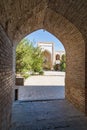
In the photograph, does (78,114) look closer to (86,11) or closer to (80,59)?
(80,59)

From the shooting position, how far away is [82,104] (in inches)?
222

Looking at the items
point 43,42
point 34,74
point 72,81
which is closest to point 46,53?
point 43,42

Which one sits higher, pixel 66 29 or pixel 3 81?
pixel 66 29

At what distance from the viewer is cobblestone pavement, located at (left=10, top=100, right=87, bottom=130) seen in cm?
432

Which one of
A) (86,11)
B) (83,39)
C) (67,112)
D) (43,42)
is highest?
(43,42)

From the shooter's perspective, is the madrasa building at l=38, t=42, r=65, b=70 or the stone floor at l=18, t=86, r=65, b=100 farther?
the madrasa building at l=38, t=42, r=65, b=70

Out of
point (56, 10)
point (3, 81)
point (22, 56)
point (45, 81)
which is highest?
point (56, 10)

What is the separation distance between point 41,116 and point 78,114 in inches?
50.1

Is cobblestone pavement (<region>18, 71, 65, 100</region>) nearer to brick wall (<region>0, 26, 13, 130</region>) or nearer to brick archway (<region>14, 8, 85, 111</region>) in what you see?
brick archway (<region>14, 8, 85, 111</region>)

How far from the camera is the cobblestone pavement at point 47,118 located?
14.2 ft

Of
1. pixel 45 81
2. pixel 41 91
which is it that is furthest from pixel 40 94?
pixel 45 81

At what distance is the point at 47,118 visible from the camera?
4953 mm

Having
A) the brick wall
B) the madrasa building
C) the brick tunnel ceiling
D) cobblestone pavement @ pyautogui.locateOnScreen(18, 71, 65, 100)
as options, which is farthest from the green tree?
the madrasa building

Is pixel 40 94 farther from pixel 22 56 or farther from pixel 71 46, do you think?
pixel 22 56
